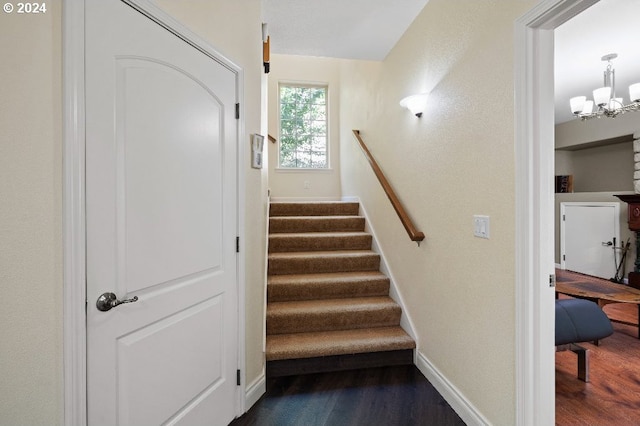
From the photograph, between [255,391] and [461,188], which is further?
[255,391]

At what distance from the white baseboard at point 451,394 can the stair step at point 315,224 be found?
5.66 ft

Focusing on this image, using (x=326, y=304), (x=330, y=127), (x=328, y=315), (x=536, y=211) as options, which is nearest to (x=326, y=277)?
(x=326, y=304)

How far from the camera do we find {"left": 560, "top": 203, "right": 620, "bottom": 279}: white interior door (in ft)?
16.2

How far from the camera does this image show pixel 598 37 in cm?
262

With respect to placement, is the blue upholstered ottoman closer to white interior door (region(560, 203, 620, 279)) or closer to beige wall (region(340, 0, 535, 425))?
beige wall (region(340, 0, 535, 425))

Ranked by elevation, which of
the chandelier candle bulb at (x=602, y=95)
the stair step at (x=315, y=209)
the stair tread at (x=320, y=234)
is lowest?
the stair tread at (x=320, y=234)

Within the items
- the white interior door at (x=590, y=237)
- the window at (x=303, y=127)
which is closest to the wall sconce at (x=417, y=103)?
the window at (x=303, y=127)

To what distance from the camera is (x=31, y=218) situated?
0.94 meters

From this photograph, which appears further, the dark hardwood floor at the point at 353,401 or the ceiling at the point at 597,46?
the ceiling at the point at 597,46

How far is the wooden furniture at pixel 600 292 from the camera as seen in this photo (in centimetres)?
262

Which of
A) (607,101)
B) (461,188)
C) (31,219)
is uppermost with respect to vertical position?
(607,101)

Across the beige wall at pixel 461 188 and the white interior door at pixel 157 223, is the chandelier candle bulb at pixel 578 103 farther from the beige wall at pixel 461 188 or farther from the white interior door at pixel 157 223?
the white interior door at pixel 157 223

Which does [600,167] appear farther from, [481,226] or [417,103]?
[481,226]

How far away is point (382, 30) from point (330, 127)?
2.74m
